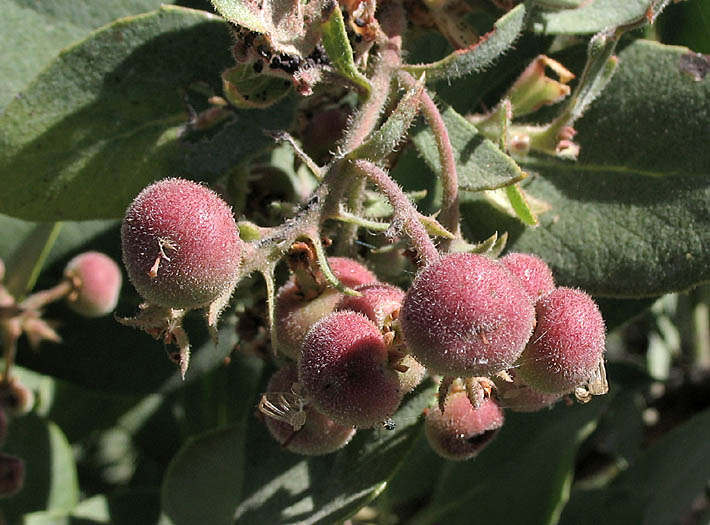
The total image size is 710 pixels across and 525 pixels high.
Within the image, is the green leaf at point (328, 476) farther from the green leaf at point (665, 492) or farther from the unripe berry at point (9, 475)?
the green leaf at point (665, 492)

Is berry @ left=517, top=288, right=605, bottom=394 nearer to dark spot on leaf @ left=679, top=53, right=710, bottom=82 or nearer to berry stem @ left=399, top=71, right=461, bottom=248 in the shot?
berry stem @ left=399, top=71, right=461, bottom=248

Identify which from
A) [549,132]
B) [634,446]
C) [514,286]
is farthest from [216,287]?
[634,446]

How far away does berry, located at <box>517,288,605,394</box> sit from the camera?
1.40m

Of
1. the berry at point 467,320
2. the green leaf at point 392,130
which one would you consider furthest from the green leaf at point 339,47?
the berry at point 467,320

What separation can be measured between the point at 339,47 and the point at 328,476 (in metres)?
0.97

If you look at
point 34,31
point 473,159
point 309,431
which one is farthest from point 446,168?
point 34,31

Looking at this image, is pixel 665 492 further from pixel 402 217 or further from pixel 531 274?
pixel 402 217

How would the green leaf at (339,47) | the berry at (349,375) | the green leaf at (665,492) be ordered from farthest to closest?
the green leaf at (665,492)
the green leaf at (339,47)
the berry at (349,375)

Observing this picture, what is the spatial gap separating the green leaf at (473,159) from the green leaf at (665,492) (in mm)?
1415

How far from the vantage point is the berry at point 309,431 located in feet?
5.26

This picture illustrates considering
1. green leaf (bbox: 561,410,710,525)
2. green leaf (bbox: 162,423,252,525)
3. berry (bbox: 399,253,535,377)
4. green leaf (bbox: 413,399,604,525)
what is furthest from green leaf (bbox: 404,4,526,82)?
green leaf (bbox: 561,410,710,525)

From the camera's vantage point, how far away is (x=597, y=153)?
1988 millimetres

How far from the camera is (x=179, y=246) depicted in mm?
1348

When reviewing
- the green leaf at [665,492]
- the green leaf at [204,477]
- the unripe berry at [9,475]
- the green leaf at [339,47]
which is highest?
the green leaf at [339,47]
